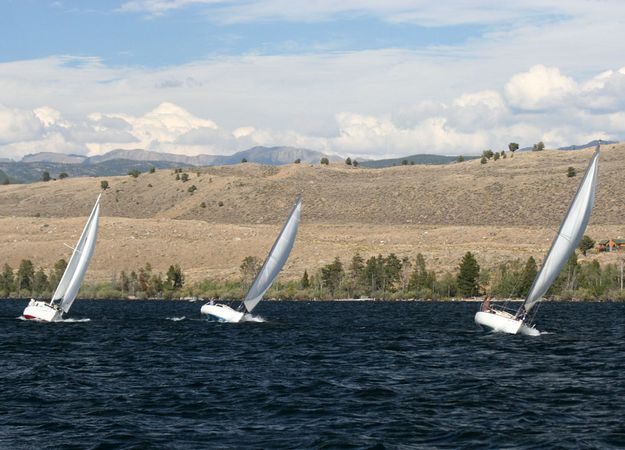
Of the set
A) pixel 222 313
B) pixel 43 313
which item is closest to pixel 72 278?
pixel 43 313

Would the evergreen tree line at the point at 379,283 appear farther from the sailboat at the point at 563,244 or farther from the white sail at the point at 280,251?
the sailboat at the point at 563,244

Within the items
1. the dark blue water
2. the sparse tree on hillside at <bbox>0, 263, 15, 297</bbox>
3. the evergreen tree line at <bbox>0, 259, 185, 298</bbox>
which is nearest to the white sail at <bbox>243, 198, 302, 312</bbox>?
the dark blue water

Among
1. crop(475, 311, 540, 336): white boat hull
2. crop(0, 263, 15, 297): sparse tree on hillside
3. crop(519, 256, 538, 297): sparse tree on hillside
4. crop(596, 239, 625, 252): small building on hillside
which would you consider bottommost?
crop(0, 263, 15, 297): sparse tree on hillside

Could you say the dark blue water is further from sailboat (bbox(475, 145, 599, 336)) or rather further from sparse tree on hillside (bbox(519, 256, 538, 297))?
sparse tree on hillside (bbox(519, 256, 538, 297))

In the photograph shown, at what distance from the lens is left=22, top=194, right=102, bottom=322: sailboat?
81812 mm

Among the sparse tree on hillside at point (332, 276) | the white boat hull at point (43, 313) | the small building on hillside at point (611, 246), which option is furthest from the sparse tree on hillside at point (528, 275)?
the white boat hull at point (43, 313)

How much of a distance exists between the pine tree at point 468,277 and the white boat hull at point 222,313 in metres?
50.7

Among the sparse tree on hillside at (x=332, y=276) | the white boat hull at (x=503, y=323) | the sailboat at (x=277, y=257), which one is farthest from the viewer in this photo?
the sparse tree on hillside at (x=332, y=276)

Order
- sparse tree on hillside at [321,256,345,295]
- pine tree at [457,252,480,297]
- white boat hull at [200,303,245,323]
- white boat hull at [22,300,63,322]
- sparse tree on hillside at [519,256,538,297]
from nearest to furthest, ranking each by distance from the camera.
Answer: white boat hull at [200,303,245,323]
white boat hull at [22,300,63,322]
sparse tree on hillside at [519,256,538,297]
pine tree at [457,252,480,297]
sparse tree on hillside at [321,256,345,295]

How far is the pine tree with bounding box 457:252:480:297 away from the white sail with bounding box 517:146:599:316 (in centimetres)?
6317

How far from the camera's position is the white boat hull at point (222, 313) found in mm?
81750

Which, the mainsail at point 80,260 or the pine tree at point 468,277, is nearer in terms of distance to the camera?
the mainsail at point 80,260

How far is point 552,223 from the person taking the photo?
18275 centimetres

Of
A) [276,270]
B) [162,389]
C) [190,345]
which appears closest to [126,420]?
[162,389]
